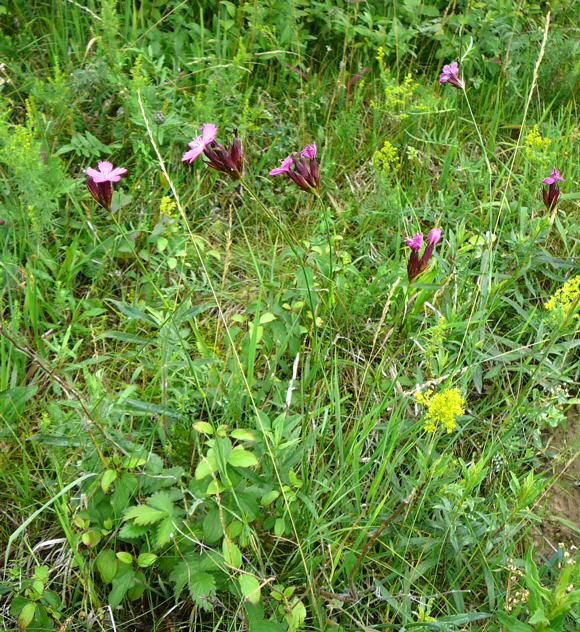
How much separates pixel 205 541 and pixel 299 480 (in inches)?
11.8

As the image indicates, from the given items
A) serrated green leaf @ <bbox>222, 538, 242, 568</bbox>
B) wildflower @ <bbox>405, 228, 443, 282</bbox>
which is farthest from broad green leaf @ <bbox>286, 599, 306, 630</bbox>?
wildflower @ <bbox>405, 228, 443, 282</bbox>

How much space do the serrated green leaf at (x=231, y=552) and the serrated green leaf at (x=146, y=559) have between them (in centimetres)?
20

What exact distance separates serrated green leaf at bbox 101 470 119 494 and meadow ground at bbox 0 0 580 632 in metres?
0.05

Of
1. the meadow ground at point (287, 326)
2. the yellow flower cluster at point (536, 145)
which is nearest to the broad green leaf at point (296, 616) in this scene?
the meadow ground at point (287, 326)

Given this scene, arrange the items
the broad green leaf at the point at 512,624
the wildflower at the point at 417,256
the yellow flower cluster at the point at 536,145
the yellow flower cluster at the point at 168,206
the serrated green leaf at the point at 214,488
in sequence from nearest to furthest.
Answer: the broad green leaf at the point at 512,624 → the serrated green leaf at the point at 214,488 → the wildflower at the point at 417,256 → the yellow flower cluster at the point at 168,206 → the yellow flower cluster at the point at 536,145

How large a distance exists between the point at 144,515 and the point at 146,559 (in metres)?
0.14

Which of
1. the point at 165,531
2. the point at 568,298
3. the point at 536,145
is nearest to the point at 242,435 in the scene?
the point at 165,531

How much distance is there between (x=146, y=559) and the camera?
1.56 metres

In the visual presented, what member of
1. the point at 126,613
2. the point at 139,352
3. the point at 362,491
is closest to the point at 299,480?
the point at 362,491

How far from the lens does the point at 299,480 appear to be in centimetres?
169

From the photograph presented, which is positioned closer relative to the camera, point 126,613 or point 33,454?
point 126,613

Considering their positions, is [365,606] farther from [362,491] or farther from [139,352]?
[139,352]

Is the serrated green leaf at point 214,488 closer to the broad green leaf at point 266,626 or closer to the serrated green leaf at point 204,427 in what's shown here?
the serrated green leaf at point 204,427

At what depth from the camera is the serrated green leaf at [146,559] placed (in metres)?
1.55
